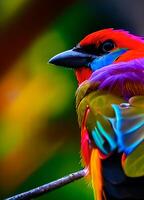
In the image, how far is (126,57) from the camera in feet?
3.92

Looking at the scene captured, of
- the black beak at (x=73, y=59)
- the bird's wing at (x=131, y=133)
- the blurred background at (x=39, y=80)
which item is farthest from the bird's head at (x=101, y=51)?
the bird's wing at (x=131, y=133)

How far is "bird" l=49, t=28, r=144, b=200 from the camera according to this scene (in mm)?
800

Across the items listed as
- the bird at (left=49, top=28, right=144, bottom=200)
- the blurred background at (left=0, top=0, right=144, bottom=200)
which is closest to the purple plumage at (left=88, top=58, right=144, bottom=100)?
the bird at (left=49, top=28, right=144, bottom=200)

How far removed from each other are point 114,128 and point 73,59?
1.37 ft

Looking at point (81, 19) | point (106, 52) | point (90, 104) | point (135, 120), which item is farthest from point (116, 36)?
point (135, 120)

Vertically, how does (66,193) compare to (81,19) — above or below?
below

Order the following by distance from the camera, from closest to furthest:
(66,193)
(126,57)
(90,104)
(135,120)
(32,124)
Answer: (135,120) < (90,104) < (126,57) < (66,193) < (32,124)

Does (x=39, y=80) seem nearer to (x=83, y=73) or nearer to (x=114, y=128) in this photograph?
(x=83, y=73)

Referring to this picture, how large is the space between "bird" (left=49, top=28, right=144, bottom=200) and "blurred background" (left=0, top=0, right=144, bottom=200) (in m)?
0.20

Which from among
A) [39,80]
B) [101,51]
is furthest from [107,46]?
[39,80]

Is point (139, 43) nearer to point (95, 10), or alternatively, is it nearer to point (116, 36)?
point (116, 36)

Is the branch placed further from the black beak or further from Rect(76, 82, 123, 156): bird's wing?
the black beak

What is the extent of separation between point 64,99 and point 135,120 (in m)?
0.56

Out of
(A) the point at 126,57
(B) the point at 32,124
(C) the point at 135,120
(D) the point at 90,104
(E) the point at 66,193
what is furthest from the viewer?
(B) the point at 32,124
